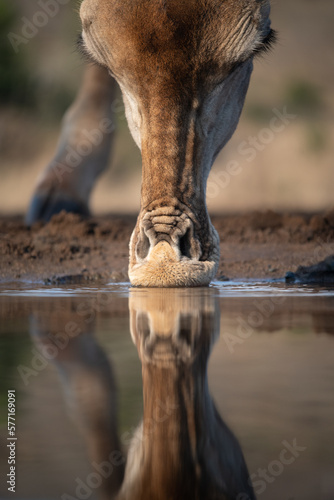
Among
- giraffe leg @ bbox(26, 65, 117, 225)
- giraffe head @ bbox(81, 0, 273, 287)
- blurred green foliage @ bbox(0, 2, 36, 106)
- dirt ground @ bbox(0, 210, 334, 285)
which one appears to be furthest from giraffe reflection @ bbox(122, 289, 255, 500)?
blurred green foliage @ bbox(0, 2, 36, 106)

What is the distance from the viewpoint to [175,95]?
4.47 metres

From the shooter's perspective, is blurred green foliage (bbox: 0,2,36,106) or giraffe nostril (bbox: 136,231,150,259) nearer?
giraffe nostril (bbox: 136,231,150,259)

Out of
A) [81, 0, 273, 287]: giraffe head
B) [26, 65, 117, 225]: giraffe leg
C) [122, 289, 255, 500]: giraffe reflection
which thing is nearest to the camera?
[122, 289, 255, 500]: giraffe reflection

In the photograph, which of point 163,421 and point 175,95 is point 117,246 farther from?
point 163,421

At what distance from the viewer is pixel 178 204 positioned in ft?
14.4

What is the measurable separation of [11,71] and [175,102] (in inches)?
237

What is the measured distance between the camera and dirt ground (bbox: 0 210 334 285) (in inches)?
219

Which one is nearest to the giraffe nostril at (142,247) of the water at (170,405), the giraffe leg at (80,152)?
the water at (170,405)

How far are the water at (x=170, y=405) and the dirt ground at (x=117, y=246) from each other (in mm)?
2668

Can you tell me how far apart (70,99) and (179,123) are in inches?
198

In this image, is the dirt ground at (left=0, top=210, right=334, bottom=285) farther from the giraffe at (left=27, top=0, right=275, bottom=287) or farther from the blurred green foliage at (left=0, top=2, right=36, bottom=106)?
the blurred green foliage at (left=0, top=2, right=36, bottom=106)

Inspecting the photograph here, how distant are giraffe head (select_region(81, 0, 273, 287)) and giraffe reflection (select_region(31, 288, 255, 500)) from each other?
180cm

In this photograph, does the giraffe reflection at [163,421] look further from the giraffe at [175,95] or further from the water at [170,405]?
the giraffe at [175,95]

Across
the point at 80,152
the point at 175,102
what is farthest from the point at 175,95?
the point at 80,152
